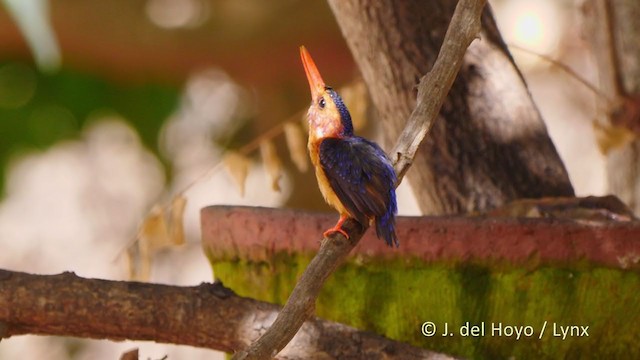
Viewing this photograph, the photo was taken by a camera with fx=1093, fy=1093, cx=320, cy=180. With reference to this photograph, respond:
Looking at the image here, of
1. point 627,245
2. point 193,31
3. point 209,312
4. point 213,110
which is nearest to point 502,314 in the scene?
point 627,245

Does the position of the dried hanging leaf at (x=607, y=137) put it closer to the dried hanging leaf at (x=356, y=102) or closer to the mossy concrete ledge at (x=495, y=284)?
the dried hanging leaf at (x=356, y=102)

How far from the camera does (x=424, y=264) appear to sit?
1.37 metres

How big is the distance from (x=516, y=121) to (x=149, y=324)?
70cm

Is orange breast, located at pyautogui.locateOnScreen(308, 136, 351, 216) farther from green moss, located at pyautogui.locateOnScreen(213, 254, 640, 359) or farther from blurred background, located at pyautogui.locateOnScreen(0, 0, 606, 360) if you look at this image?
blurred background, located at pyautogui.locateOnScreen(0, 0, 606, 360)

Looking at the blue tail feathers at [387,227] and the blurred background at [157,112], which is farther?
the blurred background at [157,112]

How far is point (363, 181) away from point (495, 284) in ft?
0.78

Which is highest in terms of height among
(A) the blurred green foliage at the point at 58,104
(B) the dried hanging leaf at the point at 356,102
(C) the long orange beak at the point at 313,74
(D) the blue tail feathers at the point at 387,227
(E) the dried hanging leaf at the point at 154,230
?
(A) the blurred green foliage at the point at 58,104

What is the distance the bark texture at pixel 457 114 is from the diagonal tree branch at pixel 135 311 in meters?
0.46

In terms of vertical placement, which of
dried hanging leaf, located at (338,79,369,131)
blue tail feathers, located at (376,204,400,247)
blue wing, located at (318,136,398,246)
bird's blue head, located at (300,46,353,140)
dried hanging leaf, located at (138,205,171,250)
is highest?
dried hanging leaf, located at (338,79,369,131)

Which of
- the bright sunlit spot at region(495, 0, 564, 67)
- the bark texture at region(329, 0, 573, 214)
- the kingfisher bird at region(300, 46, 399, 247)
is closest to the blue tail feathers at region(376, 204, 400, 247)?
the kingfisher bird at region(300, 46, 399, 247)

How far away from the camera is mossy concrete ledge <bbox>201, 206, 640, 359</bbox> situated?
1.34m

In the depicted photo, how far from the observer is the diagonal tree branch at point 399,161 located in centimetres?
105

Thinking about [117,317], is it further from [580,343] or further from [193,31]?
[193,31]

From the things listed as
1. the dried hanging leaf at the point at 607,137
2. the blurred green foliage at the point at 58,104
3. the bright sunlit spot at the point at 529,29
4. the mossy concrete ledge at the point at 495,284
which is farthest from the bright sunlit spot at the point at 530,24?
the mossy concrete ledge at the point at 495,284
